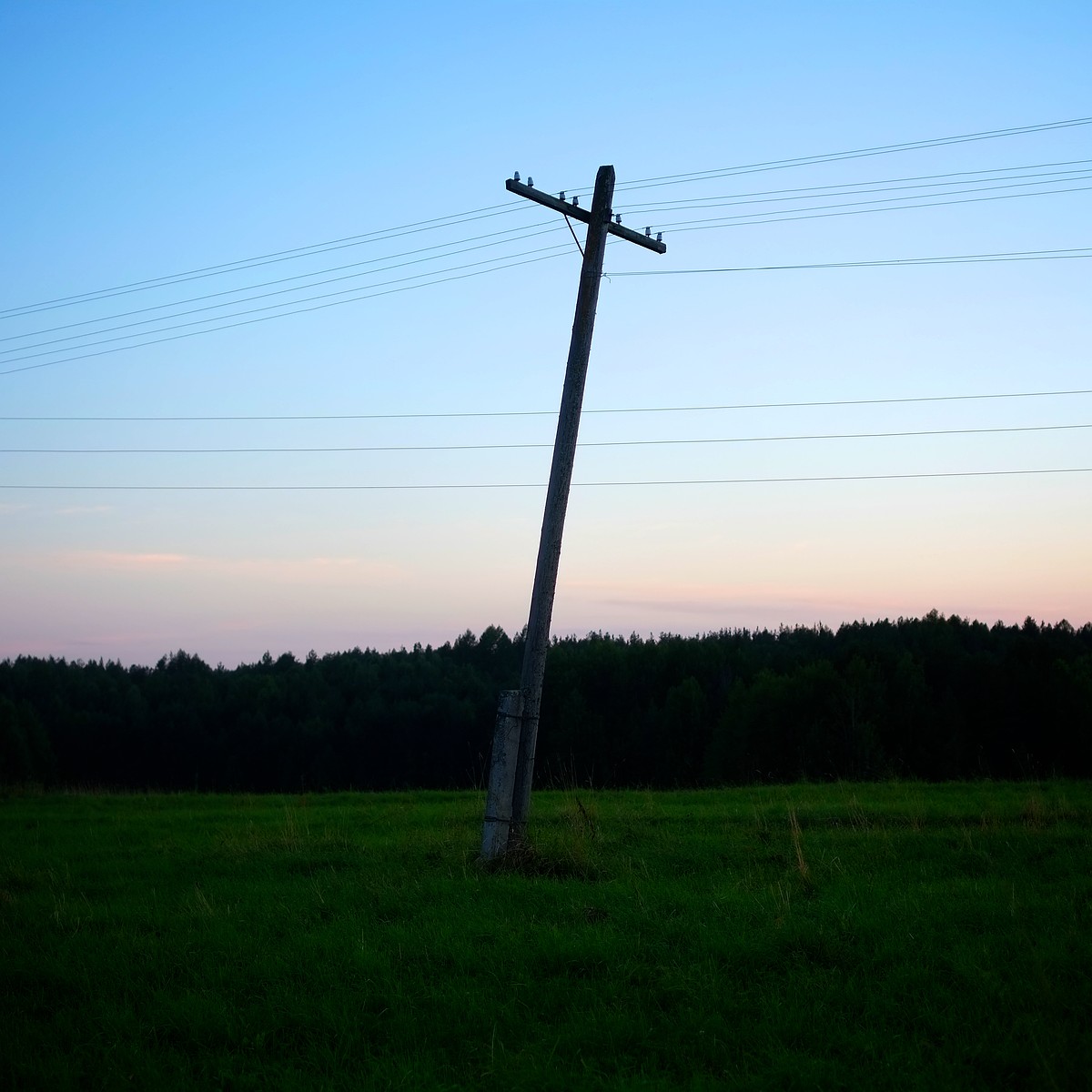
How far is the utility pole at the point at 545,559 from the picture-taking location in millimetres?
9898

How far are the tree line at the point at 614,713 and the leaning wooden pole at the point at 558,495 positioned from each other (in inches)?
1085

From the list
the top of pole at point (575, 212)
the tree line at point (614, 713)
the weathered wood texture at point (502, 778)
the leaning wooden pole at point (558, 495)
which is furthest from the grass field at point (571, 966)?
the tree line at point (614, 713)

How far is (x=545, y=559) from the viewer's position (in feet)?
34.4

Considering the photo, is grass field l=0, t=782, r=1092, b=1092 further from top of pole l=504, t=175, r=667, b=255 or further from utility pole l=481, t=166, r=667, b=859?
top of pole l=504, t=175, r=667, b=255

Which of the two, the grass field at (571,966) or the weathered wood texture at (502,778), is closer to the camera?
the grass field at (571,966)

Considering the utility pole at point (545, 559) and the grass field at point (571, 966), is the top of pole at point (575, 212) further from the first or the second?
the grass field at point (571, 966)

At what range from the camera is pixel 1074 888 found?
7.73 m

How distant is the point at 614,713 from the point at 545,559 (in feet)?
198

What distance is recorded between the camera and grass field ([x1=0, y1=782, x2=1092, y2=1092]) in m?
4.99

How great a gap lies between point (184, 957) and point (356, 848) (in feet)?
15.0

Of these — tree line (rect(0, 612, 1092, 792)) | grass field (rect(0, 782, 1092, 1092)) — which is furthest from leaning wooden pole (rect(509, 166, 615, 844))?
tree line (rect(0, 612, 1092, 792))

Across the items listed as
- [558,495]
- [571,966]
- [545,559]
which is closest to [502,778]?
[545,559]

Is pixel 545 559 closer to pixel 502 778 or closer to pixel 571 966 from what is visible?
pixel 502 778

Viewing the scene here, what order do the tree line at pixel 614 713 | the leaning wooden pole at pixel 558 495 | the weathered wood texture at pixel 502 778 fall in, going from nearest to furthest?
the weathered wood texture at pixel 502 778 < the leaning wooden pole at pixel 558 495 < the tree line at pixel 614 713
